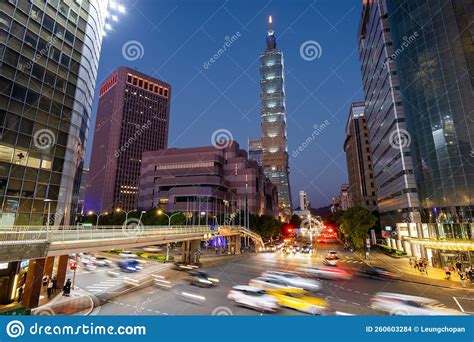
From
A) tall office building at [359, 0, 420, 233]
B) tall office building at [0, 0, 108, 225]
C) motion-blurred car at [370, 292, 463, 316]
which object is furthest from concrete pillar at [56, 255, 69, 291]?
tall office building at [359, 0, 420, 233]

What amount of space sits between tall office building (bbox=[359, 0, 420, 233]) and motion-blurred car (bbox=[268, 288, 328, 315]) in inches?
1469

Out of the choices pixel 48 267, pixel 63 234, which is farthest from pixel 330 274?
pixel 48 267

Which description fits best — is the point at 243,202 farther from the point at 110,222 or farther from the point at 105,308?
the point at 105,308

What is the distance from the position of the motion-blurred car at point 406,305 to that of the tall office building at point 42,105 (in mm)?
32094

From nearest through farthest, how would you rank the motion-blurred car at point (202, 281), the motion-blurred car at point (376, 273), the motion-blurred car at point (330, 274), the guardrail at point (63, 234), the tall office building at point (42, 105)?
1. the guardrail at point (63, 234)
2. the tall office building at point (42, 105)
3. the motion-blurred car at point (202, 281)
4. the motion-blurred car at point (330, 274)
5. the motion-blurred car at point (376, 273)

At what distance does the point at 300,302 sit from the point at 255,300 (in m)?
3.14

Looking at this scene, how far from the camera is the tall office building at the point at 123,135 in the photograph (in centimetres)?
15912

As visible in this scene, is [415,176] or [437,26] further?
[415,176]

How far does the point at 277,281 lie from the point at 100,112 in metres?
196

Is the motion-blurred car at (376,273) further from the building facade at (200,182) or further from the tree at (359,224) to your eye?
the building facade at (200,182)

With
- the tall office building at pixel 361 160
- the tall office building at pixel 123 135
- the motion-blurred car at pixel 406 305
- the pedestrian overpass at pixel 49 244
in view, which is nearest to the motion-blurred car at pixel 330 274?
the motion-blurred car at pixel 406 305

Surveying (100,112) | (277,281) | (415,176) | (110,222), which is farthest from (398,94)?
(100,112)

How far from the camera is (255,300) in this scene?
18.2m

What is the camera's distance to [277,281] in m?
23.0
